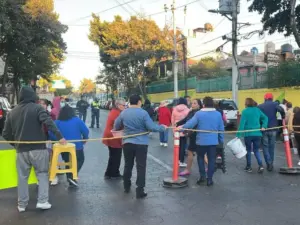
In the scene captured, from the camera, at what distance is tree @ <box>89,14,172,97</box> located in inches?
→ 1598

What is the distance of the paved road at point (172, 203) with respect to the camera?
557cm

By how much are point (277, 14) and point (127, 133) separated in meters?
16.9

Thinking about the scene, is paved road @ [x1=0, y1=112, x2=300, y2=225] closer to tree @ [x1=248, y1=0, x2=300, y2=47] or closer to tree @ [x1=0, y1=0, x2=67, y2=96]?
tree @ [x1=248, y1=0, x2=300, y2=47]

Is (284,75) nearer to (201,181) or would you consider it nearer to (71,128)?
(201,181)

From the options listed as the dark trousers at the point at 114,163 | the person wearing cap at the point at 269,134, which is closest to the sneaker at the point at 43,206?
the dark trousers at the point at 114,163

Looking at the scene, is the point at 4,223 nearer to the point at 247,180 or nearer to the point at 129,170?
the point at 129,170

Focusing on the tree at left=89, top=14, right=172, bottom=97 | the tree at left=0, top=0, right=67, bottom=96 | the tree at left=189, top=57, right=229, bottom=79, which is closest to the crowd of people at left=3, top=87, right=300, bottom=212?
the tree at left=0, top=0, right=67, bottom=96

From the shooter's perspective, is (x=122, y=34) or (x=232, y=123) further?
(x=122, y=34)

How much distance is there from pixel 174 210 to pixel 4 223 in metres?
2.41

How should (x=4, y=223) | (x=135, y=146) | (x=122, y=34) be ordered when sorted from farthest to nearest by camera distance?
(x=122, y=34) < (x=135, y=146) < (x=4, y=223)

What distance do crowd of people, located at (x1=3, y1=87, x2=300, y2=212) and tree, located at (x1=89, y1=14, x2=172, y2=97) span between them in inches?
1212

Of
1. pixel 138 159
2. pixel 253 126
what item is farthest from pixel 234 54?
pixel 138 159

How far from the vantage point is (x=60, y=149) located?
706 centimetres

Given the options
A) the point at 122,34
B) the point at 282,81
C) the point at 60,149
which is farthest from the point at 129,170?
the point at 122,34
